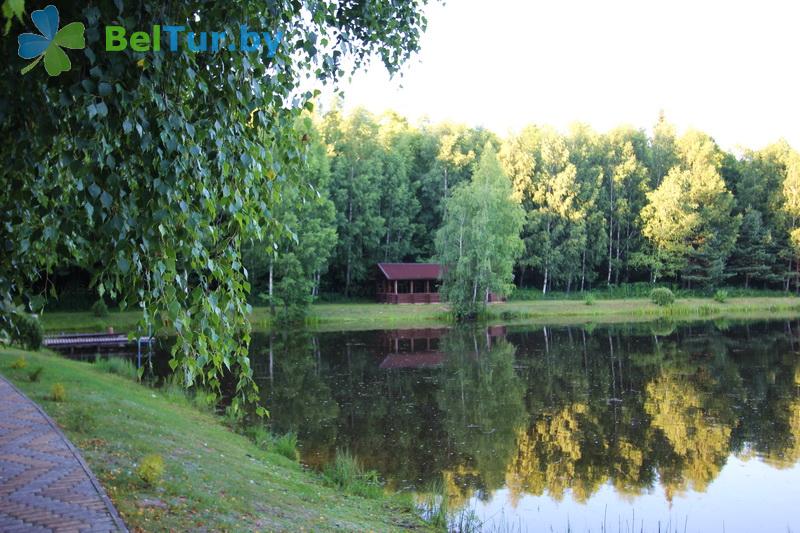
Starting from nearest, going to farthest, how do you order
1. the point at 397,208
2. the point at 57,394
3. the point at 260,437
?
1. the point at 57,394
2. the point at 260,437
3. the point at 397,208

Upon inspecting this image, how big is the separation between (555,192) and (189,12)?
4954 cm

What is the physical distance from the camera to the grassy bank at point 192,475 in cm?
620

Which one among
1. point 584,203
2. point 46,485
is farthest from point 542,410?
point 584,203

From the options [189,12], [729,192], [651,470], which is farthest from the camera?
[729,192]

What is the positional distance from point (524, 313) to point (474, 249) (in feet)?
20.2

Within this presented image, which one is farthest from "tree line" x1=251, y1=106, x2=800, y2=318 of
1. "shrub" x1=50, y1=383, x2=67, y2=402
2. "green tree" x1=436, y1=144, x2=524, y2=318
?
"shrub" x1=50, y1=383, x2=67, y2=402

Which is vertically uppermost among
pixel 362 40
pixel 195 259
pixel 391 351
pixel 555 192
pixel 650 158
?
pixel 650 158

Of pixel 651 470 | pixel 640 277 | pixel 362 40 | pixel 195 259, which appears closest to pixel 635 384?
pixel 651 470

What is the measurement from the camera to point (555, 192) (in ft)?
166

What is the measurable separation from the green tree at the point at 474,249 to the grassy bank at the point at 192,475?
85.3 ft

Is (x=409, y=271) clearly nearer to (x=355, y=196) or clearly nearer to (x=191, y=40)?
(x=355, y=196)

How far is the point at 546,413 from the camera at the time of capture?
15.4m

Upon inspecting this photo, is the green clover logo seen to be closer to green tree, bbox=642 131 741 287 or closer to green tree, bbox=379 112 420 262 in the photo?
green tree, bbox=379 112 420 262

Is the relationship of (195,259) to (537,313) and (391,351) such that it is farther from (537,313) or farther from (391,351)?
(537,313)
